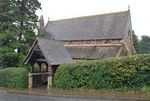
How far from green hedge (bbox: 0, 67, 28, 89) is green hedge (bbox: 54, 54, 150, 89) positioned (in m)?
3.66

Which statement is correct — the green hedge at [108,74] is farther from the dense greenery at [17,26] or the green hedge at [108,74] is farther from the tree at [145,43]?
the tree at [145,43]

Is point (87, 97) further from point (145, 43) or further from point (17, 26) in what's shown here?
point (145, 43)

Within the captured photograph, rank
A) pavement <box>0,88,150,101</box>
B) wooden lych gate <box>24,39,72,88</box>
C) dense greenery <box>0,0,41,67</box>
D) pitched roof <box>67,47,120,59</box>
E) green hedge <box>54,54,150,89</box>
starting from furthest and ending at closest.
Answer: pitched roof <box>67,47,120,59</box>, dense greenery <box>0,0,41,67</box>, wooden lych gate <box>24,39,72,88</box>, green hedge <box>54,54,150,89</box>, pavement <box>0,88,150,101</box>

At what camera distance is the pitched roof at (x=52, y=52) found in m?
26.2

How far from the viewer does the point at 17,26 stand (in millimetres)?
31125

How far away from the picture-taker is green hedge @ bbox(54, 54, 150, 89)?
21422 mm

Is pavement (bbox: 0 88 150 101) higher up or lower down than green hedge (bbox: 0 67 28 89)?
lower down

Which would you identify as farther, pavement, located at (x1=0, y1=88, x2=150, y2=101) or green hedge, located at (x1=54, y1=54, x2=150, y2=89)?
green hedge, located at (x1=54, y1=54, x2=150, y2=89)

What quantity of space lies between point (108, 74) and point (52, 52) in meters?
7.31

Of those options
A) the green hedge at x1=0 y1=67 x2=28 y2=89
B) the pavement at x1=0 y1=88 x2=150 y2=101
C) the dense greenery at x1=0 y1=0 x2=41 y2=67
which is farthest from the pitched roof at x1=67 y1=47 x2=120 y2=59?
the pavement at x1=0 y1=88 x2=150 y2=101

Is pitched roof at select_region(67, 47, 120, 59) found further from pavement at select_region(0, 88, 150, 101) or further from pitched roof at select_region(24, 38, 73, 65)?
pavement at select_region(0, 88, 150, 101)

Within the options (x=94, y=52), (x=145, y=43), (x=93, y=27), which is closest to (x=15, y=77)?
(x=94, y=52)

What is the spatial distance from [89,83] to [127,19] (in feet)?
60.1

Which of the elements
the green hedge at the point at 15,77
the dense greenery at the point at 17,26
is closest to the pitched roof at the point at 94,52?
the dense greenery at the point at 17,26
